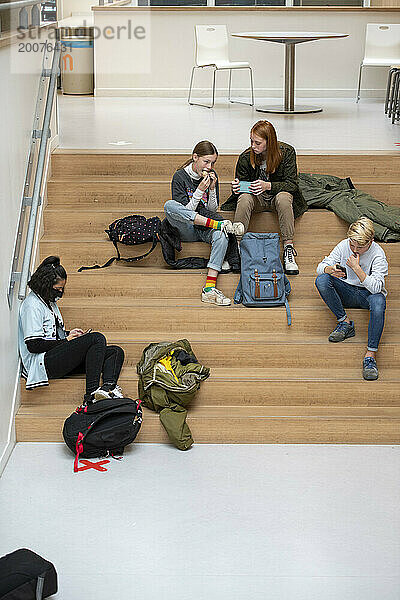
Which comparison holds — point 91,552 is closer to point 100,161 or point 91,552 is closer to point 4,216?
point 4,216

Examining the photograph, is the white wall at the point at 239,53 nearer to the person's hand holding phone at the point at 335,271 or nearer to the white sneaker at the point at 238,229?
the white sneaker at the point at 238,229

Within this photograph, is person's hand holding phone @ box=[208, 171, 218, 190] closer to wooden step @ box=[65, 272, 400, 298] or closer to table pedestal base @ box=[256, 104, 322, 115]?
wooden step @ box=[65, 272, 400, 298]

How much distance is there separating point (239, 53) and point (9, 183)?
21.4 feet

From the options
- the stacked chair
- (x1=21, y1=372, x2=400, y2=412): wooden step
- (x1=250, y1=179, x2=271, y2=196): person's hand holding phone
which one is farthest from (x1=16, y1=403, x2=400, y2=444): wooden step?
the stacked chair

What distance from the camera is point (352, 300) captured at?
16.6 feet

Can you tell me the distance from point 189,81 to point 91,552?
794cm

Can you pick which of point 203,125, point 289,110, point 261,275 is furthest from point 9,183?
point 289,110

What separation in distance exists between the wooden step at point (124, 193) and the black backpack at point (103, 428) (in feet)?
6.50

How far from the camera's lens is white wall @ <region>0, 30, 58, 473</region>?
4355mm

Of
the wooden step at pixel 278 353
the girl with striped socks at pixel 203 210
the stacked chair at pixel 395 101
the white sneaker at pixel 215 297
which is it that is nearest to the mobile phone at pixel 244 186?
the girl with striped socks at pixel 203 210

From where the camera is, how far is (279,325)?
507 cm

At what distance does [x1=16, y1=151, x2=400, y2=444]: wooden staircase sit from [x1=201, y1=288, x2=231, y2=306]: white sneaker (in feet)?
0.19

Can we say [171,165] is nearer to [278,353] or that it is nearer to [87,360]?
[278,353]

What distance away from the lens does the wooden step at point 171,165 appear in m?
6.20
